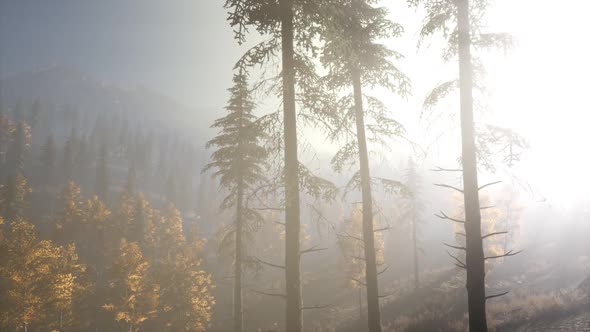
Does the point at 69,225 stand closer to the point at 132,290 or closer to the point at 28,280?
the point at 132,290

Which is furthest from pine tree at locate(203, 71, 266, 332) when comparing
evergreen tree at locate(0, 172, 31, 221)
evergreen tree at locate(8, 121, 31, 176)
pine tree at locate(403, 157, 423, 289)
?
evergreen tree at locate(8, 121, 31, 176)

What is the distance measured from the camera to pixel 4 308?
20172 millimetres

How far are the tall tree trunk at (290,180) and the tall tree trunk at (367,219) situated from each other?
10.2 ft

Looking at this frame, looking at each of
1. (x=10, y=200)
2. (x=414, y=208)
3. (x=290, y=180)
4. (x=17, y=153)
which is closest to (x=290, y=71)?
(x=290, y=180)

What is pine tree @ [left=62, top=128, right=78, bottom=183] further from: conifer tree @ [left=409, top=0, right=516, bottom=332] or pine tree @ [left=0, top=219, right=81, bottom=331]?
conifer tree @ [left=409, top=0, right=516, bottom=332]

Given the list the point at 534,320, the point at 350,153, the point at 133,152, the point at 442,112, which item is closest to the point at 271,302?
the point at 534,320

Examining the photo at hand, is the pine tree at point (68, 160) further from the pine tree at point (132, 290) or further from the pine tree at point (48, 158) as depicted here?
the pine tree at point (132, 290)

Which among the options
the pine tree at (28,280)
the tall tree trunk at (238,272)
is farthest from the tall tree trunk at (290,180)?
the pine tree at (28,280)

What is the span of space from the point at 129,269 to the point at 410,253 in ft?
142

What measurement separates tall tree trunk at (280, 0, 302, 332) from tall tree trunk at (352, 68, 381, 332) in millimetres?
3109

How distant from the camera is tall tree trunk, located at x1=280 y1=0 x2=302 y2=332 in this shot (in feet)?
25.4

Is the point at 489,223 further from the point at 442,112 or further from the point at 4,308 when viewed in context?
the point at 4,308

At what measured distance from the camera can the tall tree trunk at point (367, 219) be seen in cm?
974

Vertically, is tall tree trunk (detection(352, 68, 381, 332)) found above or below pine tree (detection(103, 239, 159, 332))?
above
